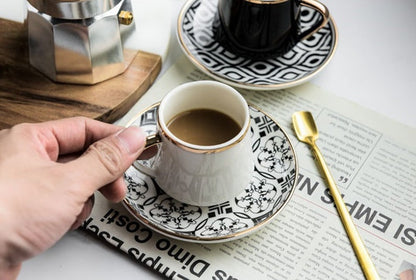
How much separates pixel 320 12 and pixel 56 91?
1.20ft

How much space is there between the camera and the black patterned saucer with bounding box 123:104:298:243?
58 centimetres

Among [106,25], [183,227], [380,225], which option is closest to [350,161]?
[380,225]

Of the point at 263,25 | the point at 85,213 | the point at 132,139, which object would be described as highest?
the point at 263,25

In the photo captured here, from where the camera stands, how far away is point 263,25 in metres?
0.73

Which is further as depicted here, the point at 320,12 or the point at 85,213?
the point at 320,12

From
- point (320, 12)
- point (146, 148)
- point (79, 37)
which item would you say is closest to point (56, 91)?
point (79, 37)

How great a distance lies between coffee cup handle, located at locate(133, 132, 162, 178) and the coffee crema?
42 mm

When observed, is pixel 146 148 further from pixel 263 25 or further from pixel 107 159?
pixel 263 25

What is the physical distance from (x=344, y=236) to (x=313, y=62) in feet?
0.89

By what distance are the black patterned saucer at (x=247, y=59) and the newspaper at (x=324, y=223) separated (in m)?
0.05

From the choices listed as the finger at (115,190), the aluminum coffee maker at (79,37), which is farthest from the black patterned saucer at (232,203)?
the aluminum coffee maker at (79,37)

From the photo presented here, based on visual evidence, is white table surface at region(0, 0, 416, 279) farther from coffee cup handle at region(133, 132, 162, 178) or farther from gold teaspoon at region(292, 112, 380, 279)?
coffee cup handle at region(133, 132, 162, 178)

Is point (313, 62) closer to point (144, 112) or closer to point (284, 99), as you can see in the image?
point (284, 99)

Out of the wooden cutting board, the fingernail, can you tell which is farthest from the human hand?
the wooden cutting board
